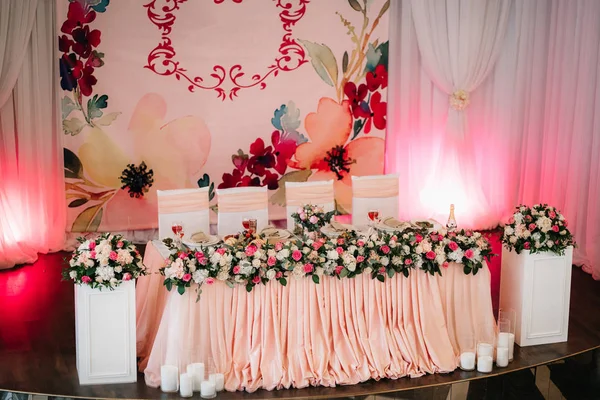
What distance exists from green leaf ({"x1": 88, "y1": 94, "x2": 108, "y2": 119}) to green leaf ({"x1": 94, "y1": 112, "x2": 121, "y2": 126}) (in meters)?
0.05

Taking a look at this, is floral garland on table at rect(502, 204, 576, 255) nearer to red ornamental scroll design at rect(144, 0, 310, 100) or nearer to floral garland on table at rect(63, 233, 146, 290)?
floral garland on table at rect(63, 233, 146, 290)

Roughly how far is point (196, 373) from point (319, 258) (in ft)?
3.58

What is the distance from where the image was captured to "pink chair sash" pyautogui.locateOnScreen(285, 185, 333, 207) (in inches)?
276

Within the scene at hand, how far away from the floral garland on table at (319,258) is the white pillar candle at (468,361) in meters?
0.57

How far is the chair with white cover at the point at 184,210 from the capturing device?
6.55 meters

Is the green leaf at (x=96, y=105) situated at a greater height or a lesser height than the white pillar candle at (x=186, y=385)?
greater

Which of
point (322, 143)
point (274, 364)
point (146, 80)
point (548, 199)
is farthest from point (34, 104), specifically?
point (548, 199)

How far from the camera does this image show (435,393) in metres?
5.26

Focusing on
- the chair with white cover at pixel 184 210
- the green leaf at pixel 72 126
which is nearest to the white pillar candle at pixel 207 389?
the chair with white cover at pixel 184 210

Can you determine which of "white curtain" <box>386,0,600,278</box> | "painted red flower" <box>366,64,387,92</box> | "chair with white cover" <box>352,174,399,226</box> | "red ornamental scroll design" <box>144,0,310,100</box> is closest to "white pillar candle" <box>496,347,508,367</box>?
"chair with white cover" <box>352,174,399,226</box>

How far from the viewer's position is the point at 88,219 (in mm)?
8484

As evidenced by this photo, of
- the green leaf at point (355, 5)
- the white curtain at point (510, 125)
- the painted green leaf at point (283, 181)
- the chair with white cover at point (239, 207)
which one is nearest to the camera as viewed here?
the chair with white cover at point (239, 207)

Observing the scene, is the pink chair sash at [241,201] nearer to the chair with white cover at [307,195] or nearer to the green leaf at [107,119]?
the chair with white cover at [307,195]

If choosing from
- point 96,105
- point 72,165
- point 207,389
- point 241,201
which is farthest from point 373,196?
point 72,165
